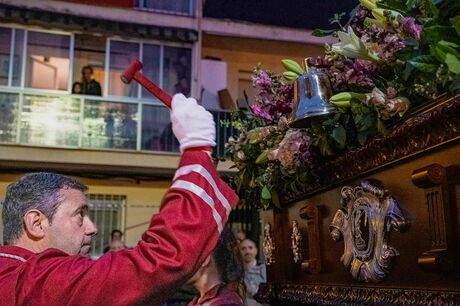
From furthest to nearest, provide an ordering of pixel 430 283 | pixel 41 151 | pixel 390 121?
1. pixel 41 151
2. pixel 390 121
3. pixel 430 283

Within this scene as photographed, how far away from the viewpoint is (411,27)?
1.44m

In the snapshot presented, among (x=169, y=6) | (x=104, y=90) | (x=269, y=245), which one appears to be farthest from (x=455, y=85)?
(x=169, y=6)

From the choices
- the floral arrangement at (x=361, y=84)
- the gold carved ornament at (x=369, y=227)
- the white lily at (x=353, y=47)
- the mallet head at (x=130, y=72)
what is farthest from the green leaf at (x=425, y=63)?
the mallet head at (x=130, y=72)

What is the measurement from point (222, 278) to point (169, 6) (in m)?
12.7

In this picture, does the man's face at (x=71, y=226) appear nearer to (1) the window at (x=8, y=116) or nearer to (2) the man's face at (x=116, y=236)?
(2) the man's face at (x=116, y=236)

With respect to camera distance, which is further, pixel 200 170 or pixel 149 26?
pixel 149 26

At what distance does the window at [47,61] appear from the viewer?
1377 centimetres

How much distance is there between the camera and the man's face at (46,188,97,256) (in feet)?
5.93

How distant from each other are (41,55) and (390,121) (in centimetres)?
1327

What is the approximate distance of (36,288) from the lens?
4.96ft

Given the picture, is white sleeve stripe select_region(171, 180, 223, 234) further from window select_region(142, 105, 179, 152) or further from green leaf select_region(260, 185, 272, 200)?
window select_region(142, 105, 179, 152)

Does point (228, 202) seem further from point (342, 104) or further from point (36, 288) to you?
point (36, 288)

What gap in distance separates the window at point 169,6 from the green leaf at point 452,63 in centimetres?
1380

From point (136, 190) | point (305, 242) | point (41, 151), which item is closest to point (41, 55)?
point (41, 151)
